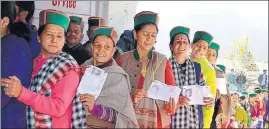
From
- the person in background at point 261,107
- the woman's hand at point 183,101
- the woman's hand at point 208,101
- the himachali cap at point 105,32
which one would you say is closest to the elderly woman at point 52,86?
the himachali cap at point 105,32

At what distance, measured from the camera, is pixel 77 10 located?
4.99 meters

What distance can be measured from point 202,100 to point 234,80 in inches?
434

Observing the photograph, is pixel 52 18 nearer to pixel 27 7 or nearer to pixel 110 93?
pixel 110 93

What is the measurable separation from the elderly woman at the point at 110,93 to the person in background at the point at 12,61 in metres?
0.48

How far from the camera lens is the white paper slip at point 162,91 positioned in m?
2.71

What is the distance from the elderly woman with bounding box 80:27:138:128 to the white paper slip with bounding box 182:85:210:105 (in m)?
0.57

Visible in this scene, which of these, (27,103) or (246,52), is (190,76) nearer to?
(27,103)

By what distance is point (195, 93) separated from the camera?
3.00 metres

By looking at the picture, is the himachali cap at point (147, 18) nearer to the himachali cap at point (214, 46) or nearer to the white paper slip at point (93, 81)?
the white paper slip at point (93, 81)

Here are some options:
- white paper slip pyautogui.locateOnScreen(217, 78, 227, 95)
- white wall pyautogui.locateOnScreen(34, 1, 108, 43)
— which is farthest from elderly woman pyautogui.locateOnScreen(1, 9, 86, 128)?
white wall pyautogui.locateOnScreen(34, 1, 108, 43)

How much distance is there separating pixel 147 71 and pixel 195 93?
0.49m

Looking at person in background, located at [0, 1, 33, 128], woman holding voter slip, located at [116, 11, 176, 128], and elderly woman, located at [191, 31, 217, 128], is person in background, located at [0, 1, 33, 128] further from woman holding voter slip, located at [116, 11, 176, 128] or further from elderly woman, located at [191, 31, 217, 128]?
elderly woman, located at [191, 31, 217, 128]

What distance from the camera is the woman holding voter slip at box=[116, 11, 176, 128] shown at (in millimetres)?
2740

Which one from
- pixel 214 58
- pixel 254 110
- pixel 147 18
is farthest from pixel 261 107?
pixel 147 18
